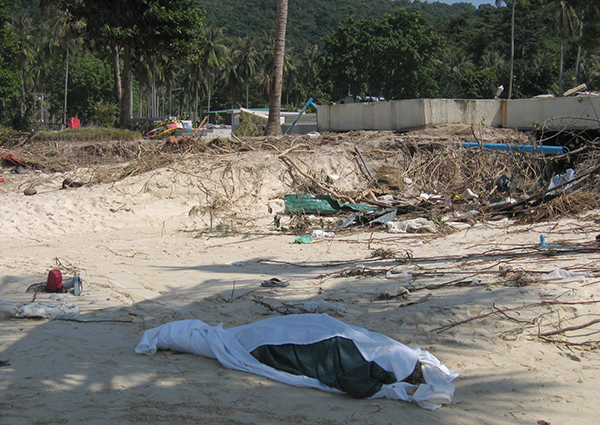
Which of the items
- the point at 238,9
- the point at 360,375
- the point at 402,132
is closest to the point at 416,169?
the point at 402,132

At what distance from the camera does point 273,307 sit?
15.2 ft

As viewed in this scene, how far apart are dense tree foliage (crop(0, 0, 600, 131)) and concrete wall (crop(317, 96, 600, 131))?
8.47 metres

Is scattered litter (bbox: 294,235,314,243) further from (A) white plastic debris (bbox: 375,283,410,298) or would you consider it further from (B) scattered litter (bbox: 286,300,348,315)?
(B) scattered litter (bbox: 286,300,348,315)

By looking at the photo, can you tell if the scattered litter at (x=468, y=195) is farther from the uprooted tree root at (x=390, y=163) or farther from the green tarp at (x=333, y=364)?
the green tarp at (x=333, y=364)

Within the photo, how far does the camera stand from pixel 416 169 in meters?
12.7

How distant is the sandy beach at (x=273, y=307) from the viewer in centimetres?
283

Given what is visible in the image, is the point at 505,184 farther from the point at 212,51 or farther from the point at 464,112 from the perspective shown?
the point at 212,51

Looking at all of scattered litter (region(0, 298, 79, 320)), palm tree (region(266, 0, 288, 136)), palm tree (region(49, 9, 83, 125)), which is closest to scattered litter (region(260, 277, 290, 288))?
scattered litter (region(0, 298, 79, 320))

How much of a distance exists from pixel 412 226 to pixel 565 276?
3.70m

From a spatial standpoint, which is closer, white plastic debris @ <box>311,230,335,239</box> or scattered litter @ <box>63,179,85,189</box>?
white plastic debris @ <box>311,230,335,239</box>

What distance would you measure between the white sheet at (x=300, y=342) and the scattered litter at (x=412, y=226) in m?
5.05

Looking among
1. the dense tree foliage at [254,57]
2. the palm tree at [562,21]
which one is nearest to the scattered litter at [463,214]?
the dense tree foliage at [254,57]

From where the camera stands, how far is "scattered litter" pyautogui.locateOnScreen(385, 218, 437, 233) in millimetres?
8219

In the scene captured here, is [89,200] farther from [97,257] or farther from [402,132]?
[402,132]
